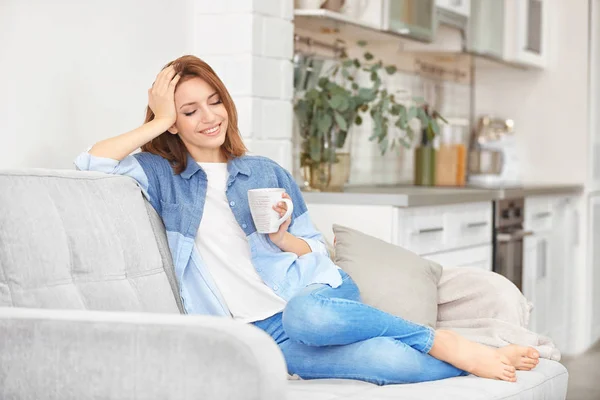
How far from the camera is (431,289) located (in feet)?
8.31

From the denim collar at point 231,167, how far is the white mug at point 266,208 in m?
0.22

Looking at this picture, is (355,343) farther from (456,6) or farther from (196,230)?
(456,6)

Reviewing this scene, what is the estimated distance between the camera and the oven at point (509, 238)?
13.5 ft

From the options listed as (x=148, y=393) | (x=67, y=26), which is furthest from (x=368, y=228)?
(x=148, y=393)

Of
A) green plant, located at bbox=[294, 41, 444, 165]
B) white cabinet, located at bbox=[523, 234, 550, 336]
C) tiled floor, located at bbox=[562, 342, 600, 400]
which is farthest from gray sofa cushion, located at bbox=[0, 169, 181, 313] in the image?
white cabinet, located at bbox=[523, 234, 550, 336]

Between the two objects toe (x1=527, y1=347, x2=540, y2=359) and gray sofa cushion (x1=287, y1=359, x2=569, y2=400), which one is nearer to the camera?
gray sofa cushion (x1=287, y1=359, x2=569, y2=400)

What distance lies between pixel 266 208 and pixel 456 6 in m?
2.68

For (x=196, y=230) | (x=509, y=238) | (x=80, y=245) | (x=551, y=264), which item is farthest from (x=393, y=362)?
(x=551, y=264)

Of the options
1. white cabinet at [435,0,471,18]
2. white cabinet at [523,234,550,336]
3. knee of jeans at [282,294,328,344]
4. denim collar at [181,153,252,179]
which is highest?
white cabinet at [435,0,471,18]

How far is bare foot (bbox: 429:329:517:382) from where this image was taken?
2.12 meters

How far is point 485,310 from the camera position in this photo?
8.20 ft

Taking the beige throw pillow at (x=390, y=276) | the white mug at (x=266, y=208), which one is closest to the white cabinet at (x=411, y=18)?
the beige throw pillow at (x=390, y=276)

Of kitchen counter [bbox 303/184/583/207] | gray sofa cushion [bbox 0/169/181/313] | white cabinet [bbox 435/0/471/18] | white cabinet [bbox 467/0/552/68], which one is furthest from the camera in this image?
white cabinet [bbox 467/0/552/68]

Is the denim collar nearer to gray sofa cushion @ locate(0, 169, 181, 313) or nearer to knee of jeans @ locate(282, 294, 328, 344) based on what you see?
gray sofa cushion @ locate(0, 169, 181, 313)
